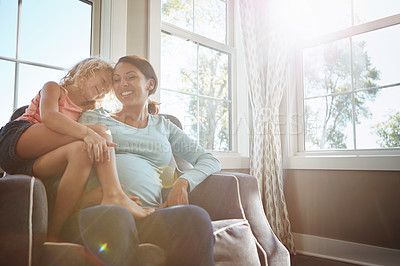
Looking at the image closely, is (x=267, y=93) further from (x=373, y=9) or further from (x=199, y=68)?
(x=373, y=9)

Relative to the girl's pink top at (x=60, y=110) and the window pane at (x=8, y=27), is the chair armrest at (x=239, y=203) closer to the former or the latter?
the girl's pink top at (x=60, y=110)

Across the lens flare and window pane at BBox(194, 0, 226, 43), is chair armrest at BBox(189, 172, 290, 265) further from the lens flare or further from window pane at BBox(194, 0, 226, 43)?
window pane at BBox(194, 0, 226, 43)

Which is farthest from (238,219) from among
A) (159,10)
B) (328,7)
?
(328,7)

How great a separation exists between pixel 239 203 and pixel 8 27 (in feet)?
4.94

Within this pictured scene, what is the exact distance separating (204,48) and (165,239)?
2.06 m

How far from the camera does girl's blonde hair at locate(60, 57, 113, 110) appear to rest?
142cm

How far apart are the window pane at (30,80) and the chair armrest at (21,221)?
980mm

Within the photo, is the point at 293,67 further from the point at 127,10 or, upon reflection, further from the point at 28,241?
the point at 28,241

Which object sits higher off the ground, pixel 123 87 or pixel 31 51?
pixel 31 51

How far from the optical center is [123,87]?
1448mm

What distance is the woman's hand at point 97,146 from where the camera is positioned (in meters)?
1.08

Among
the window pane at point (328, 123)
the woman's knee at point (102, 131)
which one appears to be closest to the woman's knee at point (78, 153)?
the woman's knee at point (102, 131)

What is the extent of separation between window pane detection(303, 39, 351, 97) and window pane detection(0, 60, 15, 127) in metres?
2.19

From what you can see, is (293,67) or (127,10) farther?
(293,67)
